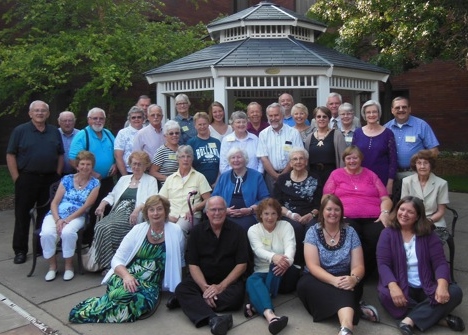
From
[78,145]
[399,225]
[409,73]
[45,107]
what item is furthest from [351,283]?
[409,73]

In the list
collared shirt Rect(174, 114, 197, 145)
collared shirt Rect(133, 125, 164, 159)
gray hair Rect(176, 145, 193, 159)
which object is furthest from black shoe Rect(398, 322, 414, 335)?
collared shirt Rect(133, 125, 164, 159)

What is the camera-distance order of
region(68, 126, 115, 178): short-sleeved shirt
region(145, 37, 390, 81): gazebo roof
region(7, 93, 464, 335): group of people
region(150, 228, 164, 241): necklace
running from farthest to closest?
1. region(145, 37, 390, 81): gazebo roof
2. region(68, 126, 115, 178): short-sleeved shirt
3. region(150, 228, 164, 241): necklace
4. region(7, 93, 464, 335): group of people

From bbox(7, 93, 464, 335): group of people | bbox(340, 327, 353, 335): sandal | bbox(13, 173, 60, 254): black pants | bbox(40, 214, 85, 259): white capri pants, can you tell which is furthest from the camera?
bbox(13, 173, 60, 254): black pants

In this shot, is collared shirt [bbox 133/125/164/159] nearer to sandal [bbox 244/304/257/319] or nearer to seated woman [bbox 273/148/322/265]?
seated woman [bbox 273/148/322/265]

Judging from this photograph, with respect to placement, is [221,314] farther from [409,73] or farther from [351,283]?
[409,73]

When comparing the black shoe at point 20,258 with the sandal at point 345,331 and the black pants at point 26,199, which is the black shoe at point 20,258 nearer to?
the black pants at point 26,199

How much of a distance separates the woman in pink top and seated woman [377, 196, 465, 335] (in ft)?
2.27

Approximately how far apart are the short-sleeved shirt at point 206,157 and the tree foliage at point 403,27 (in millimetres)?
5442

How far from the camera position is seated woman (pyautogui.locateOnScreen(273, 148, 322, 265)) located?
15.2 feet

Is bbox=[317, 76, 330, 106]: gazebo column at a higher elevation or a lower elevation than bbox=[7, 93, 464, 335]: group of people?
higher

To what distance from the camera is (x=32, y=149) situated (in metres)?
5.27

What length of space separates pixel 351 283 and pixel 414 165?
167 cm

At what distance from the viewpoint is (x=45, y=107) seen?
5.33 metres

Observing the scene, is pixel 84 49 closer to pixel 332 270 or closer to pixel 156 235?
pixel 156 235
